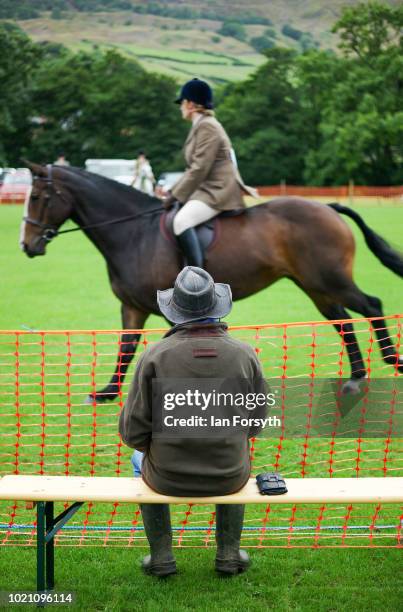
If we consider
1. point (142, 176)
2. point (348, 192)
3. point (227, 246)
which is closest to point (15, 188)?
point (348, 192)

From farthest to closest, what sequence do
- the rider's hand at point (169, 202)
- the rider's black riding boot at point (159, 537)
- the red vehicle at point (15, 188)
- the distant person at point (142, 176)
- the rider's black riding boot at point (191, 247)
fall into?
the red vehicle at point (15, 188), the distant person at point (142, 176), the rider's hand at point (169, 202), the rider's black riding boot at point (191, 247), the rider's black riding boot at point (159, 537)

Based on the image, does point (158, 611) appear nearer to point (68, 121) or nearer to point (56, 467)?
point (56, 467)

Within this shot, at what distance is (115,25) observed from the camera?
98688mm

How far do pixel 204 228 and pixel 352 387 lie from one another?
81.1 inches

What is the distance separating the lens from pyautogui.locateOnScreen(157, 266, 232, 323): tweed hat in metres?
3.90

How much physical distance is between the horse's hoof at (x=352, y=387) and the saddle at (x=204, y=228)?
1829 mm

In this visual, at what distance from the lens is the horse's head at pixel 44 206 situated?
8.50 meters

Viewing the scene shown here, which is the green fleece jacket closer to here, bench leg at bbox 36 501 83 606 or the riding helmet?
bench leg at bbox 36 501 83 606

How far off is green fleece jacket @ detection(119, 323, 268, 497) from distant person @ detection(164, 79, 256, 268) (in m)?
4.18

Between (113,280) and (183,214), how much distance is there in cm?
94

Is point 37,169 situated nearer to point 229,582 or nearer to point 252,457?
point 252,457

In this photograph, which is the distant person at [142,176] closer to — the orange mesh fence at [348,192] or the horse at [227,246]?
the horse at [227,246]

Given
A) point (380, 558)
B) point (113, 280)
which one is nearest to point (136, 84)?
point (113, 280)

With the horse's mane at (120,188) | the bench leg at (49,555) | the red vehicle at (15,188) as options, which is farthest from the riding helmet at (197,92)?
the red vehicle at (15,188)
